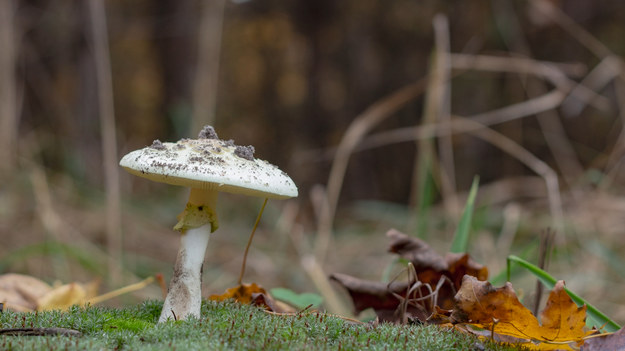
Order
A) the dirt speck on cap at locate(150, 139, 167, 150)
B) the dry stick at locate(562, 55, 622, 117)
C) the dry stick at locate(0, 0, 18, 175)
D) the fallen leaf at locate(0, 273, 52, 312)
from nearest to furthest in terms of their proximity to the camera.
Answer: the dirt speck on cap at locate(150, 139, 167, 150) < the fallen leaf at locate(0, 273, 52, 312) < the dry stick at locate(0, 0, 18, 175) < the dry stick at locate(562, 55, 622, 117)

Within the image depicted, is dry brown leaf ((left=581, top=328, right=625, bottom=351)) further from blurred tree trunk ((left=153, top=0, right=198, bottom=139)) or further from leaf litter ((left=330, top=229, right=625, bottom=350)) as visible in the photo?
blurred tree trunk ((left=153, top=0, right=198, bottom=139))

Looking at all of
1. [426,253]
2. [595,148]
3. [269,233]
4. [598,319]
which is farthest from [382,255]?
[595,148]

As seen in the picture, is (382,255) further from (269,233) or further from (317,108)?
(317,108)

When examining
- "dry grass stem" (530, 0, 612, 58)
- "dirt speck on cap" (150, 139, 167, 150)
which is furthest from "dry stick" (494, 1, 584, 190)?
"dirt speck on cap" (150, 139, 167, 150)

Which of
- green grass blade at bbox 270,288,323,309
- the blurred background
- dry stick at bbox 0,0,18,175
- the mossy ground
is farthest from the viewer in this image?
dry stick at bbox 0,0,18,175

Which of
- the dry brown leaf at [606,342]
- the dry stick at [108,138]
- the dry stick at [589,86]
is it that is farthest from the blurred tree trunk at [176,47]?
the dry brown leaf at [606,342]

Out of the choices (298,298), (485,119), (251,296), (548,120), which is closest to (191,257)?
(251,296)

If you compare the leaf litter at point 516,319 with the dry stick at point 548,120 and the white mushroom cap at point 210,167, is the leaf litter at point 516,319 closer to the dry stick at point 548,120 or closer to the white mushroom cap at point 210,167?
the white mushroom cap at point 210,167
